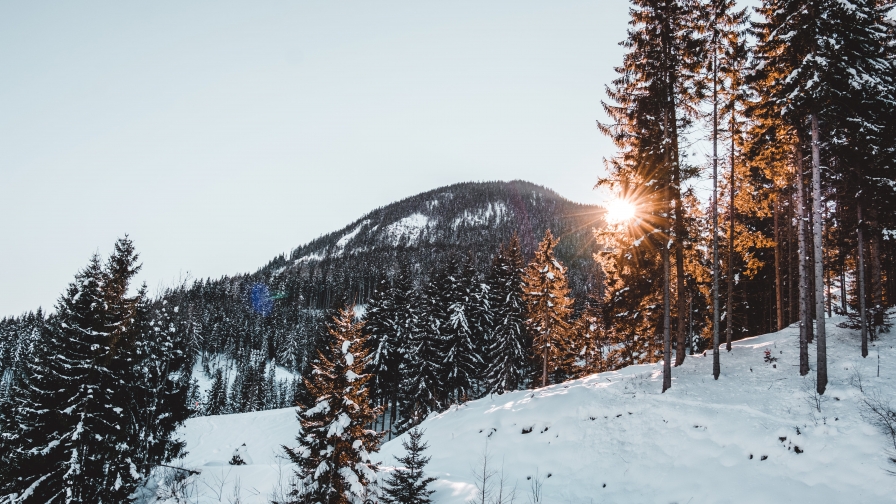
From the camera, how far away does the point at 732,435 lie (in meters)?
11.5

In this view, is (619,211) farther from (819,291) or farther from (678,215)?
(819,291)

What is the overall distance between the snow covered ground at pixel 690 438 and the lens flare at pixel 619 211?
21.6 feet

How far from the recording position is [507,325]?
32094 millimetres

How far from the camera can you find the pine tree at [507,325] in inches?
1257

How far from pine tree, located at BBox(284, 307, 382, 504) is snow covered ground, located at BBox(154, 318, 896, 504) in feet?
5.98

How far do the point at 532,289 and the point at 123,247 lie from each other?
2348cm

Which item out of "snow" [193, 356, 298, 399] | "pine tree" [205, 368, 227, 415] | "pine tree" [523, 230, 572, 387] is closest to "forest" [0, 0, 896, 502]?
"pine tree" [523, 230, 572, 387]

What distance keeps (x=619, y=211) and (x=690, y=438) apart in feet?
27.9

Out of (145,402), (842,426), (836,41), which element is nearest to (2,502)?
(145,402)

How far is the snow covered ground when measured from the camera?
974 centimetres

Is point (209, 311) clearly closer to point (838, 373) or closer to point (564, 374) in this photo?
point (564, 374)

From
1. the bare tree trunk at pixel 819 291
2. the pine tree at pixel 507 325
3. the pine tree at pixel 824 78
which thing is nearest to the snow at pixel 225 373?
the pine tree at pixel 507 325

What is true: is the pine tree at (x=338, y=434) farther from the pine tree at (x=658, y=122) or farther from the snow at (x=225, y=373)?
the snow at (x=225, y=373)

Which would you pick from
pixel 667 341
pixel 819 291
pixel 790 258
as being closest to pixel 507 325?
pixel 667 341
